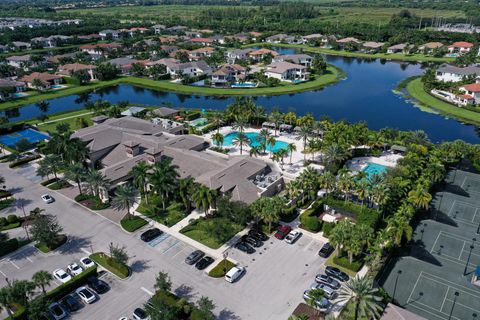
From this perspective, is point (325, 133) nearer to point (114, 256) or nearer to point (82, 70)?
point (114, 256)

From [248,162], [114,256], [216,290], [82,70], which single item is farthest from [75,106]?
[216,290]

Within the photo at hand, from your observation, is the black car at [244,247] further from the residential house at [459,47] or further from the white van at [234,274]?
the residential house at [459,47]

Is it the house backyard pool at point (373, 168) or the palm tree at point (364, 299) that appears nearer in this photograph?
the palm tree at point (364, 299)

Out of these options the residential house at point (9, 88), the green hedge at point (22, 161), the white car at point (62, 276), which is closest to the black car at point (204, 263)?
the white car at point (62, 276)

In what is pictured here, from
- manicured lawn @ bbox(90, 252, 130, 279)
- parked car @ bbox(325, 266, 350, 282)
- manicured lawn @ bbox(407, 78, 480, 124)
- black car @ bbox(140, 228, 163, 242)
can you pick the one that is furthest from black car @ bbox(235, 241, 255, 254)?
manicured lawn @ bbox(407, 78, 480, 124)

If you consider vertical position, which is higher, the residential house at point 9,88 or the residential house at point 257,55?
the residential house at point 257,55
